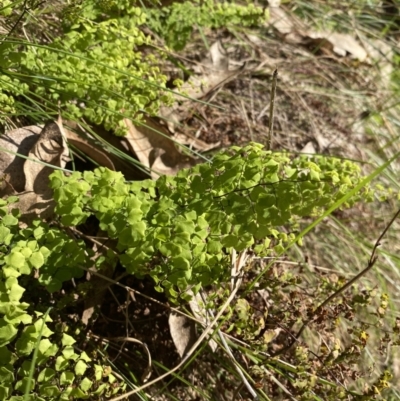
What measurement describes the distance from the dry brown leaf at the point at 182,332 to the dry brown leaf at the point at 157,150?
629 mm

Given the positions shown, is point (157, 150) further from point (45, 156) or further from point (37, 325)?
point (37, 325)

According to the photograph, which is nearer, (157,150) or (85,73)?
(85,73)

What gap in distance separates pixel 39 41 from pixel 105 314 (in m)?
1.15

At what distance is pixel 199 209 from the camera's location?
4.99 ft

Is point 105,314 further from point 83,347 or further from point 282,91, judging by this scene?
point 282,91

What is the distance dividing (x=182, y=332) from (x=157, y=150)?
30.3 inches

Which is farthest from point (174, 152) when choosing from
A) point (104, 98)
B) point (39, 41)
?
point (39, 41)

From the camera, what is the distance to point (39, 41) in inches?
93.5

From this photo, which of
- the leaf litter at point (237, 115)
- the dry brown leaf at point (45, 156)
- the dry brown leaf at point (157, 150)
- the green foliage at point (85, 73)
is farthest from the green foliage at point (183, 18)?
the dry brown leaf at point (45, 156)

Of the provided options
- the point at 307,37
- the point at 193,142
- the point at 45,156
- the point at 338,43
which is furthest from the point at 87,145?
the point at 338,43

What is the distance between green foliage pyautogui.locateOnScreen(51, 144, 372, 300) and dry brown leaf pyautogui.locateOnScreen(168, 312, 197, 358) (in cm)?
40

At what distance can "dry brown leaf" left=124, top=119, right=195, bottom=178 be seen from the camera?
233 cm

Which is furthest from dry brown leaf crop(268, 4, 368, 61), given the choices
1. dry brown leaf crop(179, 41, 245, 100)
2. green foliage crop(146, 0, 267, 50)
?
green foliage crop(146, 0, 267, 50)

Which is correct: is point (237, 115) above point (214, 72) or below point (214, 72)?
below
